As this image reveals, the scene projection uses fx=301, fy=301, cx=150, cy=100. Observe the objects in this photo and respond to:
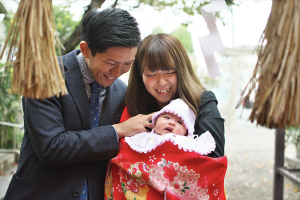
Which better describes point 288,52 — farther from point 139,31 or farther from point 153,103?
point 153,103

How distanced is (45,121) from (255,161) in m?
7.00

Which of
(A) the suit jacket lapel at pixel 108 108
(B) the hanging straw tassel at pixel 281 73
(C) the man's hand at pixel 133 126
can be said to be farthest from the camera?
(A) the suit jacket lapel at pixel 108 108

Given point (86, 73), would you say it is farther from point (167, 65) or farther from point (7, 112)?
point (7, 112)

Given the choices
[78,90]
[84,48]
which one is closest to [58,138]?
[78,90]

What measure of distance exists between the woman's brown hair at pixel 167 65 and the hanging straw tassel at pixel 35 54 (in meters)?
0.83

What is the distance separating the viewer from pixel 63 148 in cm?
157

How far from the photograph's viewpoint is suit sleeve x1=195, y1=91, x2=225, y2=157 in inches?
67.6

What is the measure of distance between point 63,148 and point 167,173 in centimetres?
57

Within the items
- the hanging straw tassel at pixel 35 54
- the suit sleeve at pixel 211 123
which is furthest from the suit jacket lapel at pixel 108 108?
the hanging straw tassel at pixel 35 54

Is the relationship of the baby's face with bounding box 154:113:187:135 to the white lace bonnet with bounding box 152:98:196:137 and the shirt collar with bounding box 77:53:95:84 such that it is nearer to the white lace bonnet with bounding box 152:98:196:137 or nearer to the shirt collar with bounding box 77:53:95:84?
the white lace bonnet with bounding box 152:98:196:137

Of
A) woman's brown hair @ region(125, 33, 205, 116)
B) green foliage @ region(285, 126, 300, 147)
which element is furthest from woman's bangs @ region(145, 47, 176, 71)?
green foliage @ region(285, 126, 300, 147)

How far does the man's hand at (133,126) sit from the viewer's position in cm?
178

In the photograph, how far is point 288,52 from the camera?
3.39ft

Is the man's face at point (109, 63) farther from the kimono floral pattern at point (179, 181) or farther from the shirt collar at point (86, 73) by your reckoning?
the kimono floral pattern at point (179, 181)
